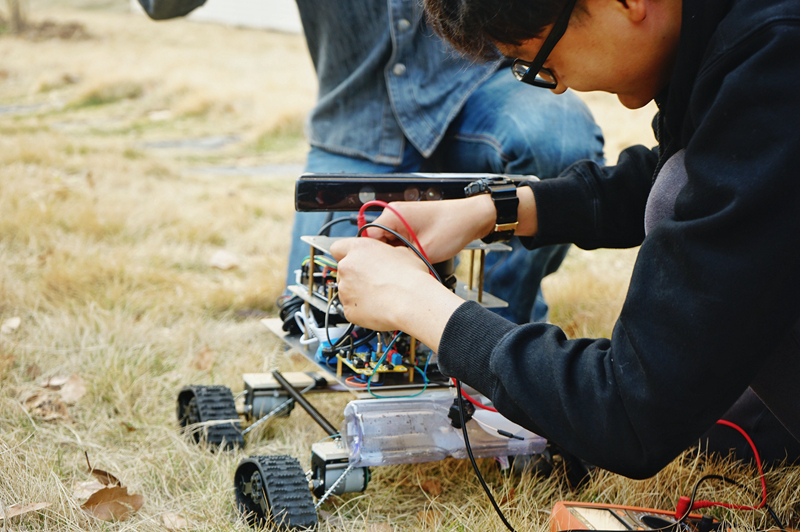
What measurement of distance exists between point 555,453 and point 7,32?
2104 centimetres

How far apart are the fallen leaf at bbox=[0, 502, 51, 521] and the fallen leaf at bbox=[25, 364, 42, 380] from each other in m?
0.77

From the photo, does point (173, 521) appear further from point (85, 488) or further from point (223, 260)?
point (223, 260)

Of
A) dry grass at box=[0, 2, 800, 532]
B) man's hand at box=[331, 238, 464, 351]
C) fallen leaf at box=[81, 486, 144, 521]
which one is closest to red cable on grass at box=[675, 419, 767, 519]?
dry grass at box=[0, 2, 800, 532]

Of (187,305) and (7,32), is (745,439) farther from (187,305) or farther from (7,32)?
(7,32)

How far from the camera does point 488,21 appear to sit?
1054 mm

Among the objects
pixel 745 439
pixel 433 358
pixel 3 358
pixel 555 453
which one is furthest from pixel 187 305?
pixel 745 439

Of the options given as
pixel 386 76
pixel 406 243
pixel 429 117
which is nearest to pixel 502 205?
pixel 406 243

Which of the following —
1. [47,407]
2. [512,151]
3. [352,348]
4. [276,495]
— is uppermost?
[512,151]

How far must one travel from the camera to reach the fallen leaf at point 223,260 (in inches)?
126

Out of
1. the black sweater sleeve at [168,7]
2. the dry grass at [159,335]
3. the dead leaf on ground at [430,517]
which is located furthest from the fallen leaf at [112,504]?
the black sweater sleeve at [168,7]

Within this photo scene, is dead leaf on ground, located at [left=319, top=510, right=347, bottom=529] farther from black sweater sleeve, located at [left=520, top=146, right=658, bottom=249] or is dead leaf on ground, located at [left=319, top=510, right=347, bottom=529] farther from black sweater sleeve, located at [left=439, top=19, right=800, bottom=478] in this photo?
black sweater sleeve, located at [left=520, top=146, right=658, bottom=249]

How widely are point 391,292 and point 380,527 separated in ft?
1.81

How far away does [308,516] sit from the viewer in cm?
130

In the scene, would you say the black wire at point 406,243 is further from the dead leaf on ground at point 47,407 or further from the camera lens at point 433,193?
the dead leaf on ground at point 47,407
